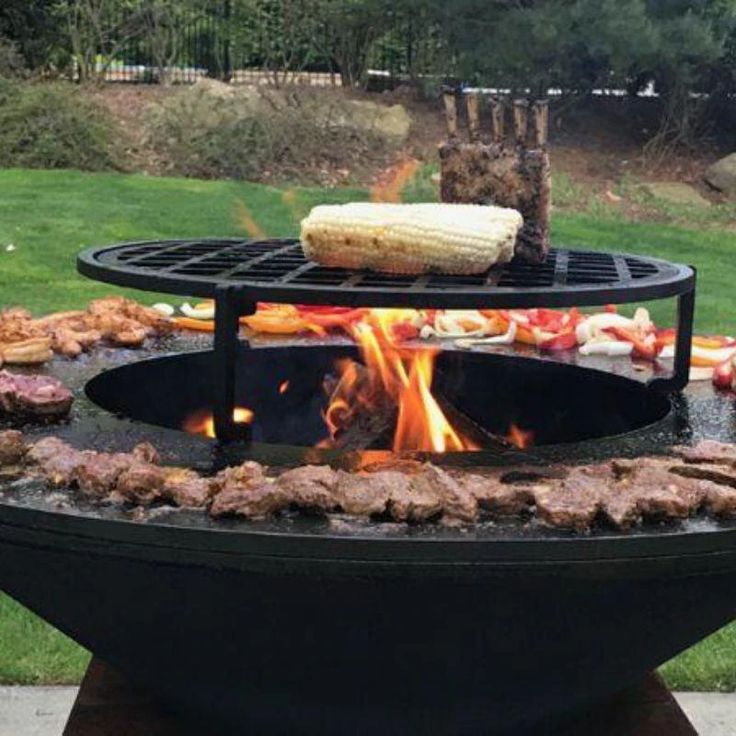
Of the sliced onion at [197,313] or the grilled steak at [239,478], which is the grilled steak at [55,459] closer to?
the grilled steak at [239,478]

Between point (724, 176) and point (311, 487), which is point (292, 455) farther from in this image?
point (724, 176)

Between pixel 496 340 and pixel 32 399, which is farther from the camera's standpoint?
pixel 496 340

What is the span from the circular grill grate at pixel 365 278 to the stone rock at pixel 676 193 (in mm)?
10354

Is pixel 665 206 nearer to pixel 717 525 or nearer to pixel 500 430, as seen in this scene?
pixel 500 430

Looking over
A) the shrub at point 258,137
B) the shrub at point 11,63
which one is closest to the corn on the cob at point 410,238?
the shrub at point 258,137

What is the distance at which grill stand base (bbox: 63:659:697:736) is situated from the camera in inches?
108

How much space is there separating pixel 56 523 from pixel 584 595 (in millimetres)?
853

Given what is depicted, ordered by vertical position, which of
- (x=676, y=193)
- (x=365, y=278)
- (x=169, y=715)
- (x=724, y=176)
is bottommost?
(x=169, y=715)

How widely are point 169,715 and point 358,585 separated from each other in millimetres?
953

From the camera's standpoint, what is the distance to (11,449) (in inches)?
90.6

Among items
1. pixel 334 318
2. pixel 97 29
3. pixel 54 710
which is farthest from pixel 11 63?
pixel 54 710

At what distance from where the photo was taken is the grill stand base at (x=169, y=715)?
2.73 m

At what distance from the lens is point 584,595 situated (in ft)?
6.75

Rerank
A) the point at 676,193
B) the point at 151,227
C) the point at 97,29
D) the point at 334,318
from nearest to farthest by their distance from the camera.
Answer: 1. the point at 334,318
2. the point at 151,227
3. the point at 676,193
4. the point at 97,29
